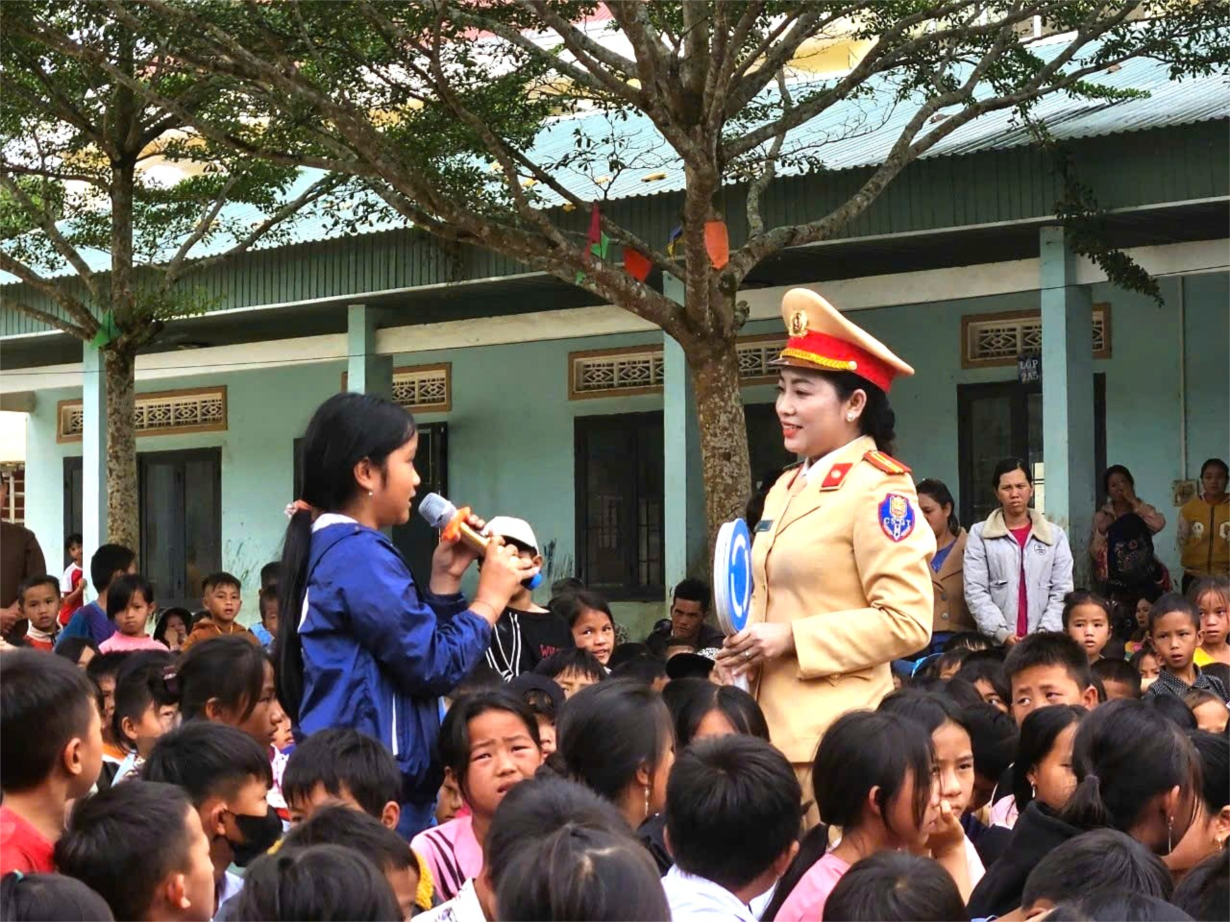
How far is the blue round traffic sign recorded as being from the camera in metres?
4.04

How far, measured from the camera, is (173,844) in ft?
10.0

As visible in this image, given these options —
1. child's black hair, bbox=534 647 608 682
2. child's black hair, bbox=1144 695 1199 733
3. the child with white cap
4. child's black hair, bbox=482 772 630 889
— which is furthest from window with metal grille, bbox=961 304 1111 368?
child's black hair, bbox=482 772 630 889

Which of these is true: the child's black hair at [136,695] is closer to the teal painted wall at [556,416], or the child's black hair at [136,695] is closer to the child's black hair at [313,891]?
the child's black hair at [313,891]

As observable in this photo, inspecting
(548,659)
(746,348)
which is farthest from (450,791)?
(746,348)

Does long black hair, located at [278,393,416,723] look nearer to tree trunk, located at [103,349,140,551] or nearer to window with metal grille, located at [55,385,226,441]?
tree trunk, located at [103,349,140,551]

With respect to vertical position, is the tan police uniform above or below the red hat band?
below

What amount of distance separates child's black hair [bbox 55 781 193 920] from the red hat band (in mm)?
1670

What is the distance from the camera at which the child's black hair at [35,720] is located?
3357 millimetres

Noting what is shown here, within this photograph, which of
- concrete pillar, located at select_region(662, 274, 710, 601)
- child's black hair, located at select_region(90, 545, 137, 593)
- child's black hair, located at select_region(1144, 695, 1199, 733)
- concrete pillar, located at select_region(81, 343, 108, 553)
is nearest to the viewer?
child's black hair, located at select_region(1144, 695, 1199, 733)

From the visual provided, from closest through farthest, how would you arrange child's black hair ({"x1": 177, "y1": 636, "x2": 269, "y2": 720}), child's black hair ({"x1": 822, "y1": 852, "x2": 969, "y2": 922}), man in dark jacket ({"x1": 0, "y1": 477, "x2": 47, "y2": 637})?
child's black hair ({"x1": 822, "y1": 852, "x2": 969, "y2": 922}), child's black hair ({"x1": 177, "y1": 636, "x2": 269, "y2": 720}), man in dark jacket ({"x1": 0, "y1": 477, "x2": 47, "y2": 637})

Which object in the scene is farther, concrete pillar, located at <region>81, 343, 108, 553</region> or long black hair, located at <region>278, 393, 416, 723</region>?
concrete pillar, located at <region>81, 343, 108, 553</region>

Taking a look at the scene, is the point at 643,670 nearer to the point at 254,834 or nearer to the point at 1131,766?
the point at 254,834

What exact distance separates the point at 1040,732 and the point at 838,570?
0.72 m

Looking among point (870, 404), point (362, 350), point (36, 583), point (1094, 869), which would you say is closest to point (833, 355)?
point (870, 404)
